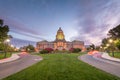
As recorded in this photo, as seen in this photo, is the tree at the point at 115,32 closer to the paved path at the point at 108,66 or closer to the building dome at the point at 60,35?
the paved path at the point at 108,66

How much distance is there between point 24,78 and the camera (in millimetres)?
10250

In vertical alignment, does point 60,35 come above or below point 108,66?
above

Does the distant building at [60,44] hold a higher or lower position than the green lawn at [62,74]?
higher

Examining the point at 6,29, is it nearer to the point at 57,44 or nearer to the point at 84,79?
the point at 84,79

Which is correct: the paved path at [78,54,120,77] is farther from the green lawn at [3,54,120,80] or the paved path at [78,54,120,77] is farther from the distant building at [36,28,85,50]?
the distant building at [36,28,85,50]

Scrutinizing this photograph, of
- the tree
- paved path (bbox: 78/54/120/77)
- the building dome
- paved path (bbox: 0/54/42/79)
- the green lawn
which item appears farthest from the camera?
the building dome

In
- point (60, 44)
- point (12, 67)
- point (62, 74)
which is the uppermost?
point (60, 44)


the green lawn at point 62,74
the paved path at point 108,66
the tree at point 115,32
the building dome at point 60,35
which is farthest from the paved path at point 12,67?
the building dome at point 60,35

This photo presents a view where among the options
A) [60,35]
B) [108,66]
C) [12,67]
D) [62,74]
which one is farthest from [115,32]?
[60,35]

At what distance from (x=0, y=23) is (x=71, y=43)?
120668 millimetres

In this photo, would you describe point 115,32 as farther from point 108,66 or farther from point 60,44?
point 60,44

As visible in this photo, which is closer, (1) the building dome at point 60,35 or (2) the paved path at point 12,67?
(2) the paved path at point 12,67

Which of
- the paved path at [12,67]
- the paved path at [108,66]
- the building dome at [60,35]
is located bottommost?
the paved path at [108,66]

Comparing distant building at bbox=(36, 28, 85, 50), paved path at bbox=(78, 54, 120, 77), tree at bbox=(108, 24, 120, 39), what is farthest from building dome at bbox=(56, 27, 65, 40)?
paved path at bbox=(78, 54, 120, 77)
